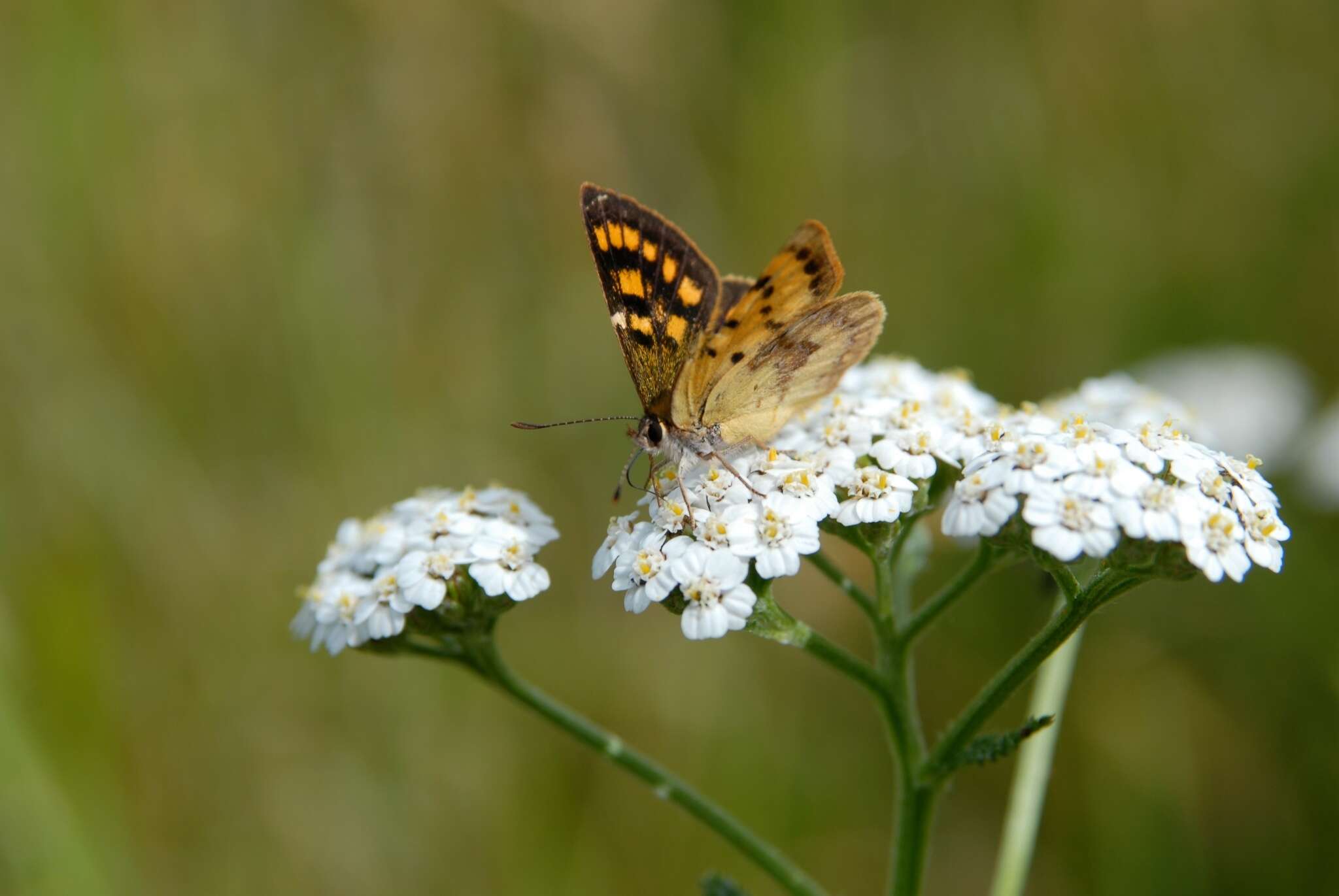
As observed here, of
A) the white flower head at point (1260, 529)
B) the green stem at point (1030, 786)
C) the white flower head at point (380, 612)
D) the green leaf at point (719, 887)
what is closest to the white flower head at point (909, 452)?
the green stem at point (1030, 786)

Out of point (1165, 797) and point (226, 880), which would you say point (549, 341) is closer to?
point (226, 880)

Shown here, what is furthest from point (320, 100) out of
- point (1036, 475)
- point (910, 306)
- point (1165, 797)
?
point (1165, 797)

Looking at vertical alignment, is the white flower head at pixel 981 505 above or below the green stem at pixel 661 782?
above

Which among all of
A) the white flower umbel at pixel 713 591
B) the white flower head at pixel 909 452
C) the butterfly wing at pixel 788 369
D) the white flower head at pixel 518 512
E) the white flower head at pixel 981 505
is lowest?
the white flower umbel at pixel 713 591

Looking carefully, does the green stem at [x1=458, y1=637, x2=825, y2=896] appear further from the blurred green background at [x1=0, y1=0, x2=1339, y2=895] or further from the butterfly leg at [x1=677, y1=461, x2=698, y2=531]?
the blurred green background at [x1=0, y1=0, x2=1339, y2=895]

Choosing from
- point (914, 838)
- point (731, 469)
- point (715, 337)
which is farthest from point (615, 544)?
point (914, 838)

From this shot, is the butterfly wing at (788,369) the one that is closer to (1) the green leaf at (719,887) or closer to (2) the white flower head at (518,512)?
(2) the white flower head at (518,512)

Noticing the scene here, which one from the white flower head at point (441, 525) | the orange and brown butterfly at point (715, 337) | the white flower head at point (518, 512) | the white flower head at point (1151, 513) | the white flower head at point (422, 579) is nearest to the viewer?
the white flower head at point (1151, 513)

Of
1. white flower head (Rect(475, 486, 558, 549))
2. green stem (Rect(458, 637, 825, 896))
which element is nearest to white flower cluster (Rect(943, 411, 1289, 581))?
green stem (Rect(458, 637, 825, 896))
